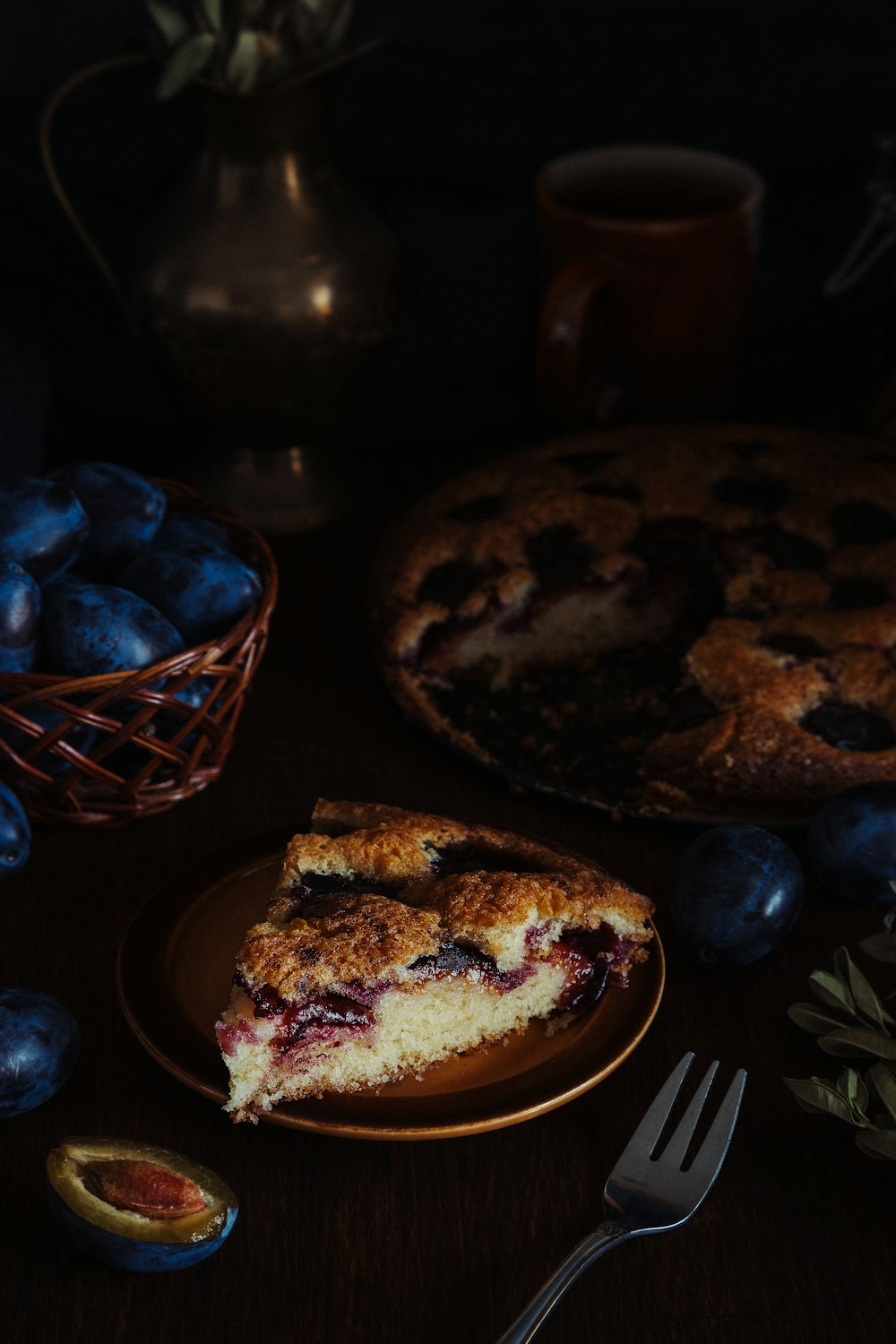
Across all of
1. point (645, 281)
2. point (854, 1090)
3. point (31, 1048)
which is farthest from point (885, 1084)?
point (645, 281)

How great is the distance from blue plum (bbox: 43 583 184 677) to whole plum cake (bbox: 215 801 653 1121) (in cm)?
21

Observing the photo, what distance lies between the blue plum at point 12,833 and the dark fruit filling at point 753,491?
90cm

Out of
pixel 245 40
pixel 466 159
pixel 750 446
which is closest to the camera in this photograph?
pixel 245 40

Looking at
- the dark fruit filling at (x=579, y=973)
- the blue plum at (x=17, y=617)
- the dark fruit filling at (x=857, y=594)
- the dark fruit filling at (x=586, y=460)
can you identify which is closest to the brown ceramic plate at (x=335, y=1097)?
the dark fruit filling at (x=579, y=973)

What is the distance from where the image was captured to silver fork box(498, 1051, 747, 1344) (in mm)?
805

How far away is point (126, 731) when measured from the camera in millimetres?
1060

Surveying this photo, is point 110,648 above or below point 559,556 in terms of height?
above

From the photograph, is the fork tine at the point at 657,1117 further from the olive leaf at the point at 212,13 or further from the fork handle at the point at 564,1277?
the olive leaf at the point at 212,13

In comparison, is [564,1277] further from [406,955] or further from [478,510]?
[478,510]

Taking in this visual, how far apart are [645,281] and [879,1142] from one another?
1.10 meters

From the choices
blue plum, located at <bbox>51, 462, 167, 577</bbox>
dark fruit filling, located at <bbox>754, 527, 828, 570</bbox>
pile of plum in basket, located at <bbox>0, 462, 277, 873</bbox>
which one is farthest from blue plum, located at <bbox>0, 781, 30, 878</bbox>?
dark fruit filling, located at <bbox>754, 527, 828, 570</bbox>

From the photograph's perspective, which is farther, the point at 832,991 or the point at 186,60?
the point at 186,60

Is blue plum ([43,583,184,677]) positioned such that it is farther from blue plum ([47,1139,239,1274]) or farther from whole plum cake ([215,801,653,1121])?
blue plum ([47,1139,239,1274])

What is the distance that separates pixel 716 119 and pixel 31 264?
1.01m
